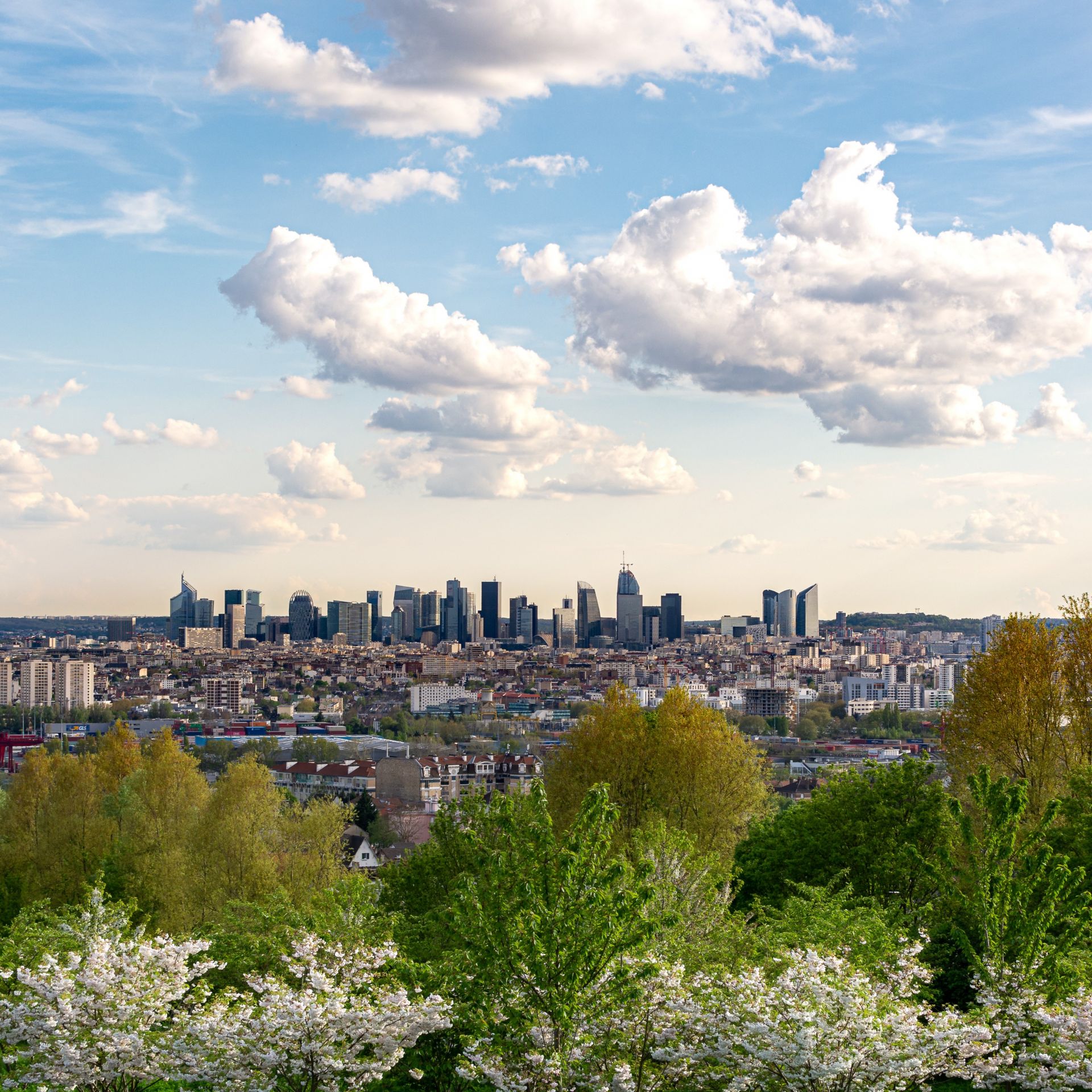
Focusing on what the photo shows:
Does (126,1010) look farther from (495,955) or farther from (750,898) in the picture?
(750,898)

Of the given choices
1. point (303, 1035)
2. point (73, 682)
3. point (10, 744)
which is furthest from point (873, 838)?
point (73, 682)

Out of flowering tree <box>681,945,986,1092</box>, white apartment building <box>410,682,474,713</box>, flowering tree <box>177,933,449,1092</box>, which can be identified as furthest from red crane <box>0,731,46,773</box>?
white apartment building <box>410,682,474,713</box>

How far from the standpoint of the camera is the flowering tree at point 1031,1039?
478 inches

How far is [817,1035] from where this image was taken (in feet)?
36.1

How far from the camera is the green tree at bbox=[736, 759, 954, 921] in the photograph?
841 inches

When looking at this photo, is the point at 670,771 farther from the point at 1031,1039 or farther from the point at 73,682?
the point at 73,682

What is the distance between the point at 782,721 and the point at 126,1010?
14262 centimetres

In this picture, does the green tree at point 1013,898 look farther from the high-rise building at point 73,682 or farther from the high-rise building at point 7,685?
the high-rise building at point 7,685

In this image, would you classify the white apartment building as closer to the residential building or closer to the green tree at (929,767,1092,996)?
the residential building

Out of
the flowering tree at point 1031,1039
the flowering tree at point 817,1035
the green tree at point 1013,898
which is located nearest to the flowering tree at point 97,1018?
the flowering tree at point 817,1035

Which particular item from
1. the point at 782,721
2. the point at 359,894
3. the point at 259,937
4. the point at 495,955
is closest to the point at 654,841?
the point at 359,894

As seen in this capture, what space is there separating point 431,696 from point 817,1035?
568 feet

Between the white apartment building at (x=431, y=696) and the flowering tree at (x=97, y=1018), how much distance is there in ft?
531

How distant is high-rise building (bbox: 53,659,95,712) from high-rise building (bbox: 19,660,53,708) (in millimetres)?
724
